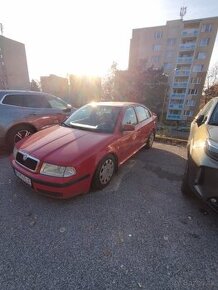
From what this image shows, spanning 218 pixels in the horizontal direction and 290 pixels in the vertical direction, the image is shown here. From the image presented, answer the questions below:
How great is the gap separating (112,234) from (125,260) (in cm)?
35

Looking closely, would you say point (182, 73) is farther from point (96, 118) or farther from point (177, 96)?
point (96, 118)

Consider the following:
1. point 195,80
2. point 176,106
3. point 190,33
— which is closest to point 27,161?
point 176,106

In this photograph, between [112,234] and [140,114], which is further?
[140,114]

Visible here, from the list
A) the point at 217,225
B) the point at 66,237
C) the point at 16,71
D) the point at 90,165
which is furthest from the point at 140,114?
the point at 16,71

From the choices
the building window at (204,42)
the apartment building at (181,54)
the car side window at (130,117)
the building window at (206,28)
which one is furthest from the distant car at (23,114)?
the building window at (206,28)

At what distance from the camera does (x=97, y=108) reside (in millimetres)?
3727

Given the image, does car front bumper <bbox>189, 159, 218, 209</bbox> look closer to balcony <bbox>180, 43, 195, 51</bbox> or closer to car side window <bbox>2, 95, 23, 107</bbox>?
car side window <bbox>2, 95, 23, 107</bbox>

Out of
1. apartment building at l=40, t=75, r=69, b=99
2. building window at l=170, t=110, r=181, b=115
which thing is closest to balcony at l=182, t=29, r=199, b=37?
building window at l=170, t=110, r=181, b=115

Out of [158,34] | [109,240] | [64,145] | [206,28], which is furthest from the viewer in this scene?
[158,34]

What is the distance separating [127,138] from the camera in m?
3.31

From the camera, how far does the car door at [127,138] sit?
317 centimetres

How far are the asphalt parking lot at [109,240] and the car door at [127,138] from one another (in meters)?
0.69

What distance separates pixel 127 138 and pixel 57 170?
1.62 m

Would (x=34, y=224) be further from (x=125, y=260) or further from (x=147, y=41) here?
(x=147, y=41)
